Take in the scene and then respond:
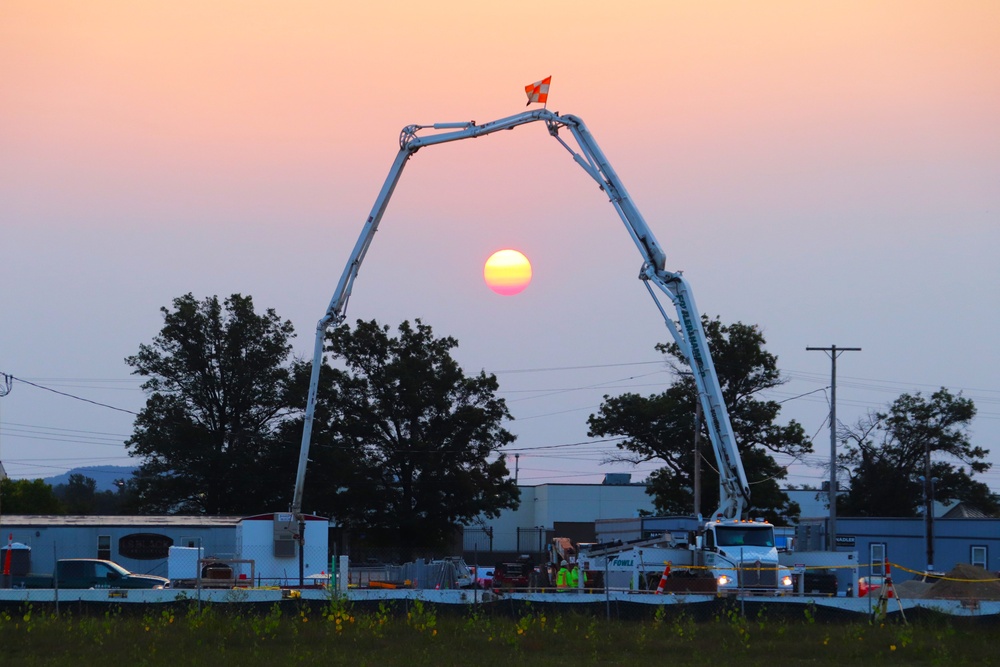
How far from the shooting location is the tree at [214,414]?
63.5 meters

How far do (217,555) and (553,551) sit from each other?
1216 cm

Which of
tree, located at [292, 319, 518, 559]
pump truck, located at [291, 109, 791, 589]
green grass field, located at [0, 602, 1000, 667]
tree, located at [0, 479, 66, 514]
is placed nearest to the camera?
green grass field, located at [0, 602, 1000, 667]

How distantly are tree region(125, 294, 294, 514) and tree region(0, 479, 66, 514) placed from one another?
30710 mm

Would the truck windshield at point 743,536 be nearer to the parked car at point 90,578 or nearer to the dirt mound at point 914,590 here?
the dirt mound at point 914,590

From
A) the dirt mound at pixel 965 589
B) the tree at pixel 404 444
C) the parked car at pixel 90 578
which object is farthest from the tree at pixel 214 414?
the dirt mound at pixel 965 589

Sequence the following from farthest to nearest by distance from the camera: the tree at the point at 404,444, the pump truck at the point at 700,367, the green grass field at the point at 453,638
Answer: the tree at the point at 404,444
the pump truck at the point at 700,367
the green grass field at the point at 453,638

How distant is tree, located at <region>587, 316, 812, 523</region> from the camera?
65.4 meters

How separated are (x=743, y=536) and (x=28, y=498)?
7584 centimetres

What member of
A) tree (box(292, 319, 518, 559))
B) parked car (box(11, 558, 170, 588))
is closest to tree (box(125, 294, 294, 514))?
tree (box(292, 319, 518, 559))

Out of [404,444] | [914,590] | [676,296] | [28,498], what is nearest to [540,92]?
[676,296]

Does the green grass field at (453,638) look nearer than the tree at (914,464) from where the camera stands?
Yes

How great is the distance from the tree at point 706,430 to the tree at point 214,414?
725 inches

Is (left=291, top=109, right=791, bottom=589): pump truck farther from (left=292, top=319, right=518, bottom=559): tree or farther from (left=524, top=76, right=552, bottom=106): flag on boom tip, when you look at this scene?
(left=292, top=319, right=518, bottom=559): tree

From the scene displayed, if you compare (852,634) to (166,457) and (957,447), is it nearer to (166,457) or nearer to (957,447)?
(166,457)
